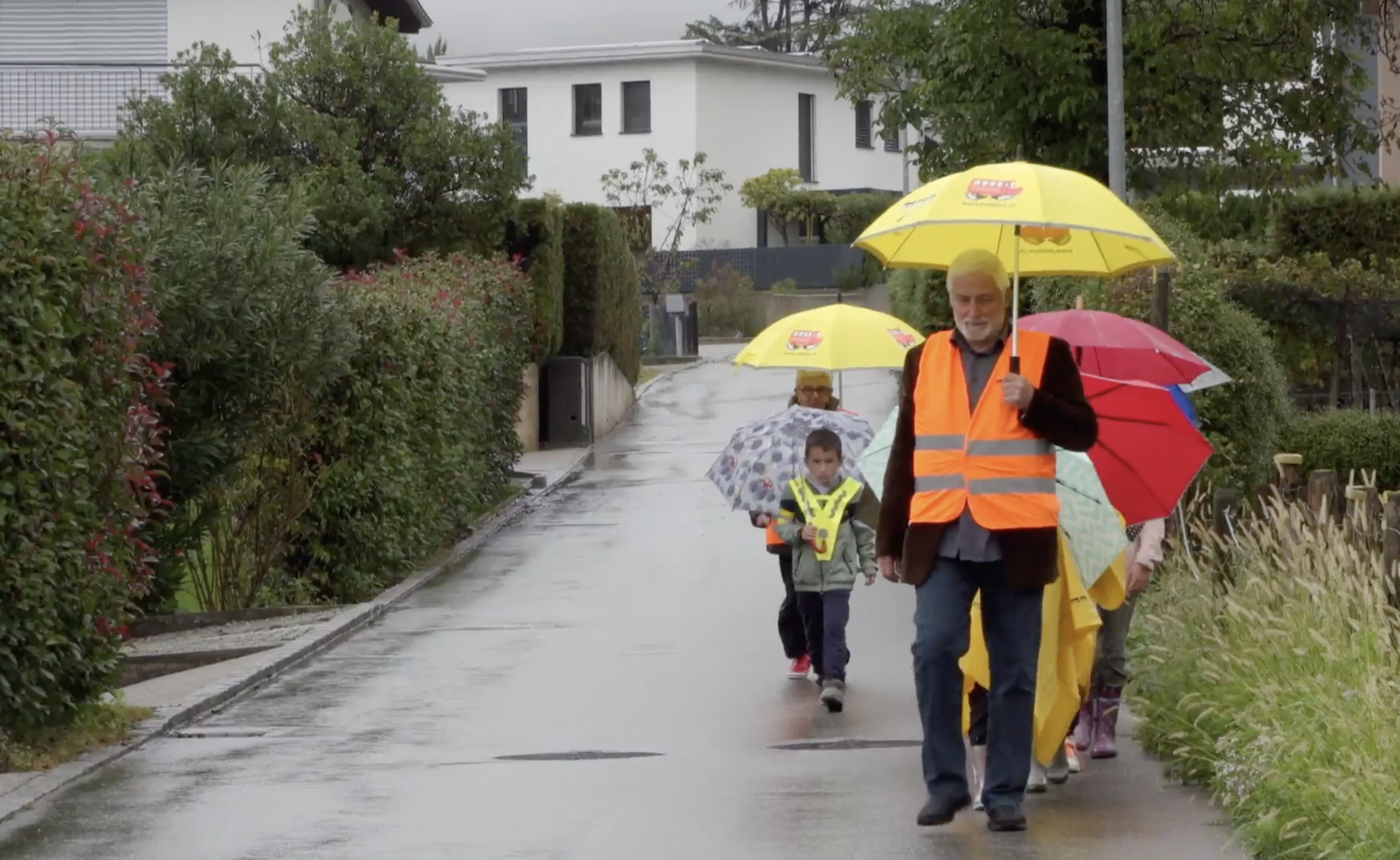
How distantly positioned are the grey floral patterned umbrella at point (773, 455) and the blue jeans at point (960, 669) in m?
3.71

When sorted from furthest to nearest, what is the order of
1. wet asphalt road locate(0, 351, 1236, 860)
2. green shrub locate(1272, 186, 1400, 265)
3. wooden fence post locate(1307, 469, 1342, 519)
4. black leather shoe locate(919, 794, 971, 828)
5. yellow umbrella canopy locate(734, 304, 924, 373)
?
green shrub locate(1272, 186, 1400, 265) → yellow umbrella canopy locate(734, 304, 924, 373) → wooden fence post locate(1307, 469, 1342, 519) → wet asphalt road locate(0, 351, 1236, 860) → black leather shoe locate(919, 794, 971, 828)

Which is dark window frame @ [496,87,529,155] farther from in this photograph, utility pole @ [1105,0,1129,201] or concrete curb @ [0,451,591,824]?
utility pole @ [1105,0,1129,201]

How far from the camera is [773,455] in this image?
38.6ft

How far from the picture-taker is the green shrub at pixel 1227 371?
1458cm

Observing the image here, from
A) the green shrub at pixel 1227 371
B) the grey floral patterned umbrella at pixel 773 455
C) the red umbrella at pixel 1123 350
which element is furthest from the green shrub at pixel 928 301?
the red umbrella at pixel 1123 350

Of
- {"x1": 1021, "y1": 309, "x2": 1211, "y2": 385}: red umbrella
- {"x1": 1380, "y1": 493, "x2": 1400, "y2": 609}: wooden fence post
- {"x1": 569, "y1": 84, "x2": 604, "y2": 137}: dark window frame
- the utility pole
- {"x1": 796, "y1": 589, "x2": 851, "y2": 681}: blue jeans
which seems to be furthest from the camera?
{"x1": 569, "y1": 84, "x2": 604, "y2": 137}: dark window frame

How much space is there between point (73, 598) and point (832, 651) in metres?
3.58

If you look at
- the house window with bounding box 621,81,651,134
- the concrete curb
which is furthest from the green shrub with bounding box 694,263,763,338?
the concrete curb

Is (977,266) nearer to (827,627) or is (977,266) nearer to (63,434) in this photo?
(827,627)

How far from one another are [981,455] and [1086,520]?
850mm

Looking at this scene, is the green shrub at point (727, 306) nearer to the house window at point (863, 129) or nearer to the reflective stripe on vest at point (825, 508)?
the house window at point (863, 129)

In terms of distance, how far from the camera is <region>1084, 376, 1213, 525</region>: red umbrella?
8969 millimetres

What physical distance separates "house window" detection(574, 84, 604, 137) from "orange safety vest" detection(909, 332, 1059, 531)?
54.6 metres

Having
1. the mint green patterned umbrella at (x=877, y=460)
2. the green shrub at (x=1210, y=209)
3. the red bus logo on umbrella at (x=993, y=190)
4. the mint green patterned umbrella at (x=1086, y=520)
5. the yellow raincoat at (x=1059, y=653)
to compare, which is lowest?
the yellow raincoat at (x=1059, y=653)
